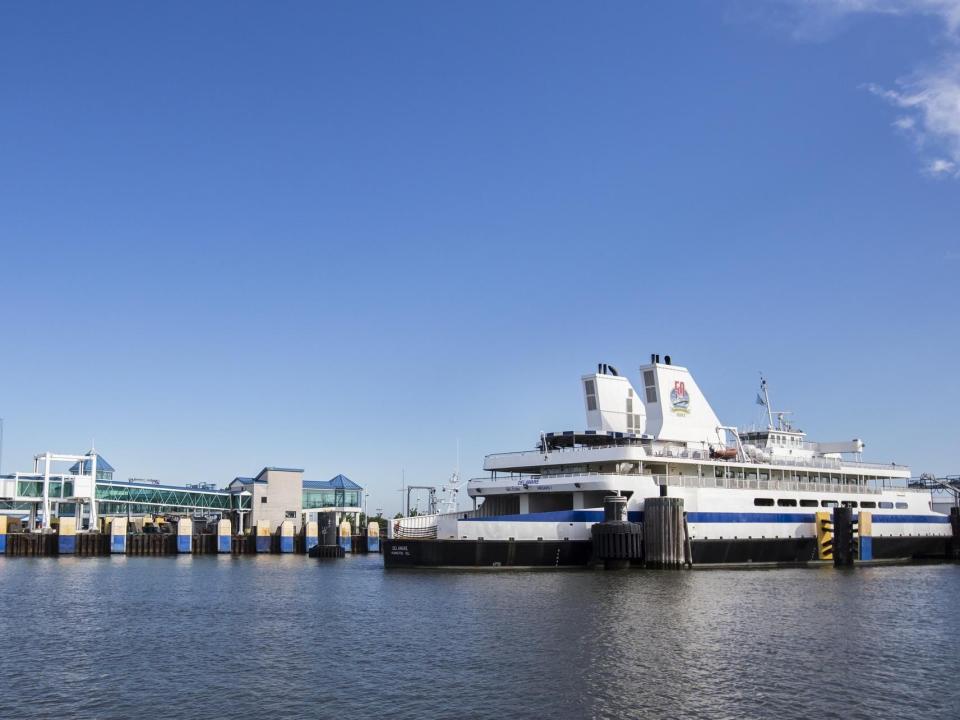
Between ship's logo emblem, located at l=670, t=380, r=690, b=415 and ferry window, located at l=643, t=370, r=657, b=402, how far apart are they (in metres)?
1.17

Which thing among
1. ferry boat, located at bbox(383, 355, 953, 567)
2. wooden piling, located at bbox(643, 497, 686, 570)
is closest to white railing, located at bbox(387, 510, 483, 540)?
ferry boat, located at bbox(383, 355, 953, 567)

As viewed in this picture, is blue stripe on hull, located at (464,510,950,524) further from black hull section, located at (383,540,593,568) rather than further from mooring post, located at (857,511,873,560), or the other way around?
mooring post, located at (857,511,873,560)

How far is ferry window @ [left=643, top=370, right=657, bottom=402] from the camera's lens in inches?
2185

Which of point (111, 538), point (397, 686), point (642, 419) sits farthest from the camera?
point (111, 538)

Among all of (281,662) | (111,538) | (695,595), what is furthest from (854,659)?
(111,538)

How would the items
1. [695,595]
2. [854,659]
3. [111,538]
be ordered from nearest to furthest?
[854,659]
[695,595]
[111,538]

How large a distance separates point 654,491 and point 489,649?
84.1 ft

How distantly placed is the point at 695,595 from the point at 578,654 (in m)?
13.7

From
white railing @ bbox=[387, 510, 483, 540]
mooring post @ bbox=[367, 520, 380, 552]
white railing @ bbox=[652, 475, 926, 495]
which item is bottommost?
mooring post @ bbox=[367, 520, 380, 552]

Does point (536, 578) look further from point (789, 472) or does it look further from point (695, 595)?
point (789, 472)

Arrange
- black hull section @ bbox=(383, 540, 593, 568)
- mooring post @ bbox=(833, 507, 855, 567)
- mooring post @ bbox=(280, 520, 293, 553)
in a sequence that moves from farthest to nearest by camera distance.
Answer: mooring post @ bbox=(280, 520, 293, 553), mooring post @ bbox=(833, 507, 855, 567), black hull section @ bbox=(383, 540, 593, 568)

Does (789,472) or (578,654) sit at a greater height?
(789,472)

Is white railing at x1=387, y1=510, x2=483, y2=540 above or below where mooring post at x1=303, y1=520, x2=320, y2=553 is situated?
above

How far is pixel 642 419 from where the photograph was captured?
2231 inches
